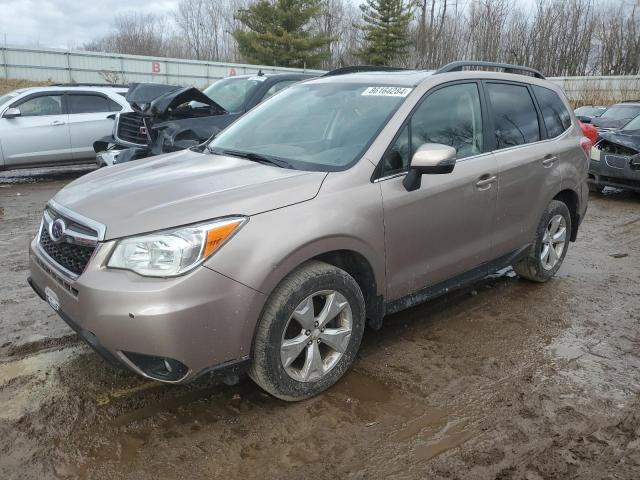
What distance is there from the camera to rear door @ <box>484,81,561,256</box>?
13.6 ft

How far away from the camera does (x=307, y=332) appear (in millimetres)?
3002

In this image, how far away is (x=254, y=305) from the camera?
2697 mm

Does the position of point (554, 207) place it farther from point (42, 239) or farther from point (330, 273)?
point (42, 239)

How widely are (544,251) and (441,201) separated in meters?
1.83

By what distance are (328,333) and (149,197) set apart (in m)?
1.21

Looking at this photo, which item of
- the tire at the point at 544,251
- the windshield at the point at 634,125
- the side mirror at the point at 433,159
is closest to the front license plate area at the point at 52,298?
the side mirror at the point at 433,159

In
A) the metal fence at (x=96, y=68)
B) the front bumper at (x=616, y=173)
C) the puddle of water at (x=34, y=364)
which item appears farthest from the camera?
the metal fence at (x=96, y=68)

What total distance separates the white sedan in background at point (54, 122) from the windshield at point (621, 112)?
12.1 metres

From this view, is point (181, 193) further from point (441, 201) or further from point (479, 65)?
point (479, 65)

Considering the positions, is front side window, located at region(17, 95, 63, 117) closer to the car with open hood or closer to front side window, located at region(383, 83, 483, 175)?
the car with open hood

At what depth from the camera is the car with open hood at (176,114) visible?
23.5 ft

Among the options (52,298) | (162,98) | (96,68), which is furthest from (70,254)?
(96,68)

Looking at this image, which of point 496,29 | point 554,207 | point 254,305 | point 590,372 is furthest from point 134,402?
point 496,29

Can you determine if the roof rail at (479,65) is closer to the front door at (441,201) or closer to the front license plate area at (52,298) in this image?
the front door at (441,201)
